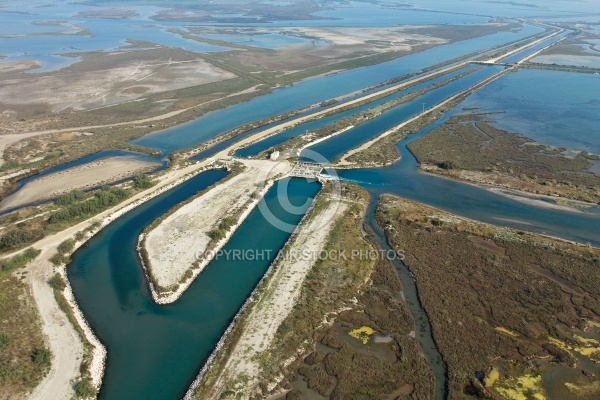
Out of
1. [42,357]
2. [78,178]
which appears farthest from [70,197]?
[42,357]

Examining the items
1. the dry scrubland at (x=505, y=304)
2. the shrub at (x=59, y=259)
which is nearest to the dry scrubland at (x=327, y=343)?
the dry scrubland at (x=505, y=304)

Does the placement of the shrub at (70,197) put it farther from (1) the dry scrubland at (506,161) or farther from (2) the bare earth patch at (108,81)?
(2) the bare earth patch at (108,81)

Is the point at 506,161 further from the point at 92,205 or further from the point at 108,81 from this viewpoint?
the point at 108,81

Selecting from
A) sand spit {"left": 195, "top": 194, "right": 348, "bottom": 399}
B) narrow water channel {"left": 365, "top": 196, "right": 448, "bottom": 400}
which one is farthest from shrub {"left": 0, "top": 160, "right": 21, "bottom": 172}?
narrow water channel {"left": 365, "top": 196, "right": 448, "bottom": 400}

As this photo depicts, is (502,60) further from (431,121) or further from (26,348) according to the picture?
(26,348)

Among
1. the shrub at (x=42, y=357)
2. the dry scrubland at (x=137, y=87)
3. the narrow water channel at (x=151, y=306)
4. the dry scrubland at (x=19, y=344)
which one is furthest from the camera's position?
the dry scrubland at (x=137, y=87)

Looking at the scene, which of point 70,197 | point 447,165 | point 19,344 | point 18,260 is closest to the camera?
point 19,344
